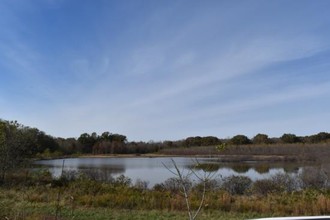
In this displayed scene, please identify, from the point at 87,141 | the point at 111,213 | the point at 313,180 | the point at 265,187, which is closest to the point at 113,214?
the point at 111,213

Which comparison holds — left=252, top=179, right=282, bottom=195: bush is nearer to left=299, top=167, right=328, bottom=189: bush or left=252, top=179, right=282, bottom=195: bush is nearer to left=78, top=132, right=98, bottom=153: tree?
left=299, top=167, right=328, bottom=189: bush

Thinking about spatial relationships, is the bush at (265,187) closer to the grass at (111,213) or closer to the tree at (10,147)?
the grass at (111,213)

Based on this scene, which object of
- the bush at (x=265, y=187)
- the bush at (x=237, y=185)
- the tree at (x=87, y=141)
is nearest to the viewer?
Result: the bush at (x=265, y=187)

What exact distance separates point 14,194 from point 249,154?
214ft

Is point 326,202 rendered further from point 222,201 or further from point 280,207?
point 222,201

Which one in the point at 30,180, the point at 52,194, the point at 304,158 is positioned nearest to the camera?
the point at 52,194

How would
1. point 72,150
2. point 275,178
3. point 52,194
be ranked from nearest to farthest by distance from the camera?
point 52,194
point 275,178
point 72,150

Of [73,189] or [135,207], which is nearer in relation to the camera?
[135,207]

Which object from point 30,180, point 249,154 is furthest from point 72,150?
point 30,180

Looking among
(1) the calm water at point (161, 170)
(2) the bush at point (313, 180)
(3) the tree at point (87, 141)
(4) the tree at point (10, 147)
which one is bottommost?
(2) the bush at point (313, 180)

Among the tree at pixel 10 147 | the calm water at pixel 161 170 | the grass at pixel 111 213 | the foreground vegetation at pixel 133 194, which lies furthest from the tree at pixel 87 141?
the grass at pixel 111 213

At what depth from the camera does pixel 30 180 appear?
21516 mm

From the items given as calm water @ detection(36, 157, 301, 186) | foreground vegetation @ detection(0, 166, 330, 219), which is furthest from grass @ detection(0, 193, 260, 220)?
calm water @ detection(36, 157, 301, 186)

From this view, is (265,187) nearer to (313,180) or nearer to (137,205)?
(313,180)
